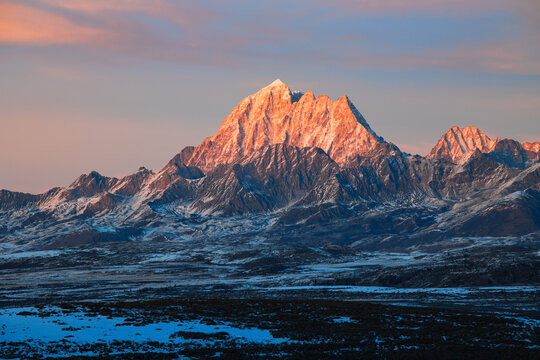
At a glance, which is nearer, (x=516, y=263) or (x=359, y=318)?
(x=359, y=318)

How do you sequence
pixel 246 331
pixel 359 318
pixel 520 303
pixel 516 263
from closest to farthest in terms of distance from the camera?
pixel 246 331 → pixel 359 318 → pixel 520 303 → pixel 516 263

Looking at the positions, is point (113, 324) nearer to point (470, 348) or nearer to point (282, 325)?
point (282, 325)

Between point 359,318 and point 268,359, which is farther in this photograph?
point 359,318

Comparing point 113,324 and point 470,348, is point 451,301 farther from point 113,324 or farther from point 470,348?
point 113,324

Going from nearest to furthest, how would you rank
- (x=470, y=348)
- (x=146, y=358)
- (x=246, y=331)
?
(x=146, y=358)
(x=470, y=348)
(x=246, y=331)

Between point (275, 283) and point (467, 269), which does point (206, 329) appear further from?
point (467, 269)

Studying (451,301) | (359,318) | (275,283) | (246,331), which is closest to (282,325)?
(246,331)

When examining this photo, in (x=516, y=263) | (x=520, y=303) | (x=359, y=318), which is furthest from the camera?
(x=516, y=263)

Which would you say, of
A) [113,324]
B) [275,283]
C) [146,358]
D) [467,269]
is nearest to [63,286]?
[275,283]

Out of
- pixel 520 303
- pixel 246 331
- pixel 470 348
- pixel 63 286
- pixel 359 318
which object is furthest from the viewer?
pixel 63 286
